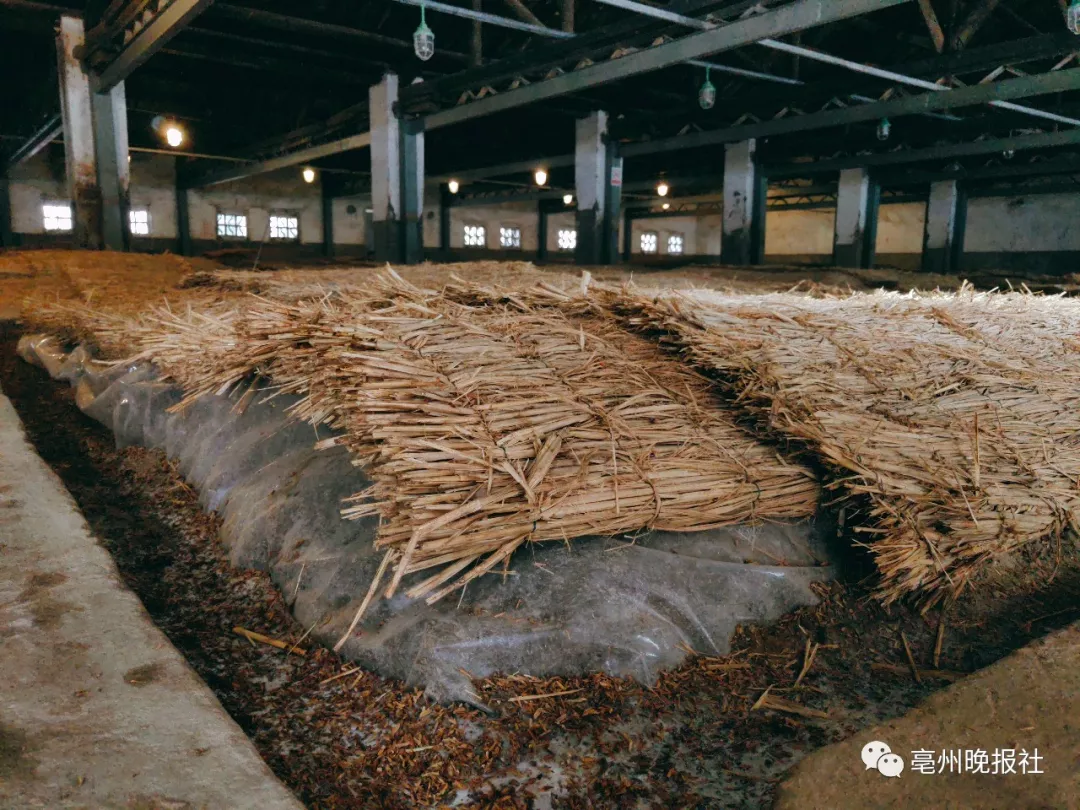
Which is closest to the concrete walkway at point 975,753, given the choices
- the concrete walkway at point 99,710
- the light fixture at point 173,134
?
the concrete walkway at point 99,710

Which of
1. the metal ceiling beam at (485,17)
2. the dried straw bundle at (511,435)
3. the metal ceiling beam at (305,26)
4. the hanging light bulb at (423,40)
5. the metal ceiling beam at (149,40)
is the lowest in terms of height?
the dried straw bundle at (511,435)

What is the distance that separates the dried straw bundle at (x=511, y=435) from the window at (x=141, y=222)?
17.4 m

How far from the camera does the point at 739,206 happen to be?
1282 cm

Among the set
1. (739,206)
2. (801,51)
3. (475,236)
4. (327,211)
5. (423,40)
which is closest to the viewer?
(423,40)

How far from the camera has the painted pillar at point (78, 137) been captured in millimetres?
9484

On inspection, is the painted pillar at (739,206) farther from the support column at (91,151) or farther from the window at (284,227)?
the window at (284,227)

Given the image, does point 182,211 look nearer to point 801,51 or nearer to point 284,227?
point 284,227

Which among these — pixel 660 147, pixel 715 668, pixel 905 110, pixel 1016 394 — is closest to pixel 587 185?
pixel 660 147

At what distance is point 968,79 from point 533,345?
908 centimetres

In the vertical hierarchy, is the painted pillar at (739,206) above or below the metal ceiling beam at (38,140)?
below

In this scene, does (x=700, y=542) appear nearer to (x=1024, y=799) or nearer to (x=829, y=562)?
(x=829, y=562)

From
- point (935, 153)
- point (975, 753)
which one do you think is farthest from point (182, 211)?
point (975, 753)

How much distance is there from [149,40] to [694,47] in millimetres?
5623

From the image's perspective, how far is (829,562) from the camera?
7.78 feet
